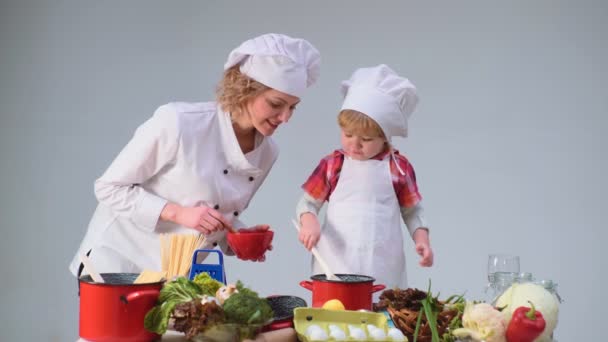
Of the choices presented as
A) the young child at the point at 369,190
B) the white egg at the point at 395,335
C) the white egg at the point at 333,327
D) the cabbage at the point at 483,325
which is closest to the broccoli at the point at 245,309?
the white egg at the point at 333,327

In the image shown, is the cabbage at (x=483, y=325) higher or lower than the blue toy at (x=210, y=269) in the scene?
lower

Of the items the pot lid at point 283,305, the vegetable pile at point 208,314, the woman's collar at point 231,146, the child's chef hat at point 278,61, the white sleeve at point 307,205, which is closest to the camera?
the vegetable pile at point 208,314

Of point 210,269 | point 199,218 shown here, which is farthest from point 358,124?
point 210,269

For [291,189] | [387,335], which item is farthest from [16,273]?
A: [387,335]

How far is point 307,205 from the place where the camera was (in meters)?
2.21

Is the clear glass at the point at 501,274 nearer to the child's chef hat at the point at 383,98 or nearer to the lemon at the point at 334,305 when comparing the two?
the lemon at the point at 334,305

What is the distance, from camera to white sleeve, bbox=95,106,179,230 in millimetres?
1976

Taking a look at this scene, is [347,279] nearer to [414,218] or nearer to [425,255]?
[425,255]

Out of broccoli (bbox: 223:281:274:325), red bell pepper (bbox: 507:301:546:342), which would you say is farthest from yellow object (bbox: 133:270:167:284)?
red bell pepper (bbox: 507:301:546:342)

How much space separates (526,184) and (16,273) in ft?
8.75

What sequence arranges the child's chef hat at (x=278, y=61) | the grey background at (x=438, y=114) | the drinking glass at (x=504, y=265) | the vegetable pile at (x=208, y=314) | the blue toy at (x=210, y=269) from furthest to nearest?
the grey background at (x=438, y=114) < the child's chef hat at (x=278, y=61) < the drinking glass at (x=504, y=265) < the blue toy at (x=210, y=269) < the vegetable pile at (x=208, y=314)

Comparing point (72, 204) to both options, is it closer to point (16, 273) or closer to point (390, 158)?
point (16, 273)

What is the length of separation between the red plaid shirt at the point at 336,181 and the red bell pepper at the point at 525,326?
3.05 ft

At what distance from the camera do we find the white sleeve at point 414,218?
2191mm
